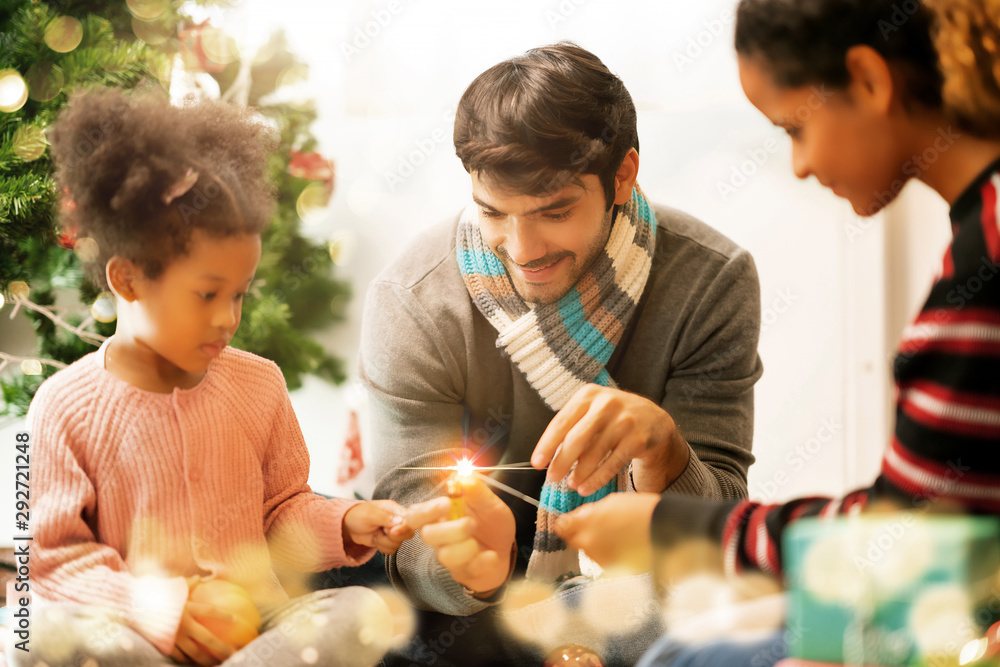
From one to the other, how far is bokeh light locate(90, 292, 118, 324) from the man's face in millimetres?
334

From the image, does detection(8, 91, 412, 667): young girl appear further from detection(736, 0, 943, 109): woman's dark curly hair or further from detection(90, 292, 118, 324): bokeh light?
detection(736, 0, 943, 109): woman's dark curly hair

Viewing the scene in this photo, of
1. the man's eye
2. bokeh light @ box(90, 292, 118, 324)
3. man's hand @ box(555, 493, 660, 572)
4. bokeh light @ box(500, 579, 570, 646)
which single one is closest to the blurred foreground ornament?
bokeh light @ box(500, 579, 570, 646)

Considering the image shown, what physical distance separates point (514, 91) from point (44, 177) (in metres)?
0.47

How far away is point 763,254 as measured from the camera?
38.0 inches

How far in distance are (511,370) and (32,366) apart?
49cm

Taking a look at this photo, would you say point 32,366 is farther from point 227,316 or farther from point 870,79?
point 870,79

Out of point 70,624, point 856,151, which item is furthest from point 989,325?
point 70,624

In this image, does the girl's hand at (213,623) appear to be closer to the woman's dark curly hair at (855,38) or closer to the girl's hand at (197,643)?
the girl's hand at (197,643)

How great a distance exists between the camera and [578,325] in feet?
2.56

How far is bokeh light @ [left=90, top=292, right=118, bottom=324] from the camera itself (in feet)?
2.26

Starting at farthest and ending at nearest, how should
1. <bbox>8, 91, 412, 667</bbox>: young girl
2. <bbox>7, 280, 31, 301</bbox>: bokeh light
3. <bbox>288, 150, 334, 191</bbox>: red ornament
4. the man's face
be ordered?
<bbox>288, 150, 334, 191</bbox>: red ornament → <bbox>7, 280, 31, 301</bbox>: bokeh light → the man's face → <bbox>8, 91, 412, 667</bbox>: young girl

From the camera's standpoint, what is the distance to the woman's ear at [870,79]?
578mm

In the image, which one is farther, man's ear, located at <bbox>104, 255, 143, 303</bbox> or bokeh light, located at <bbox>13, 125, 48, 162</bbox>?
bokeh light, located at <bbox>13, 125, 48, 162</bbox>

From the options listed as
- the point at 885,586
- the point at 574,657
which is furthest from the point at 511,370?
the point at 885,586
